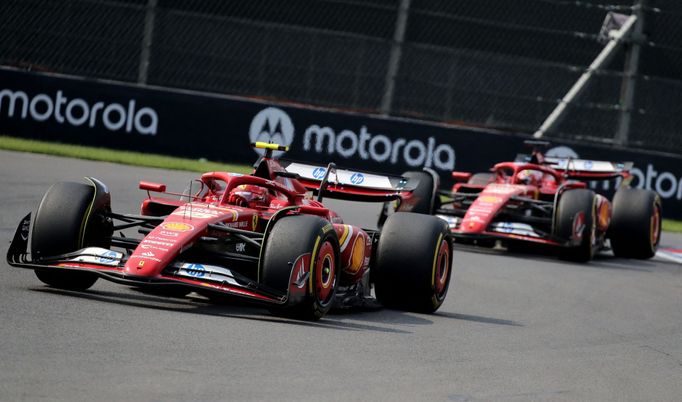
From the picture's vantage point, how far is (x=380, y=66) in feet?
63.7

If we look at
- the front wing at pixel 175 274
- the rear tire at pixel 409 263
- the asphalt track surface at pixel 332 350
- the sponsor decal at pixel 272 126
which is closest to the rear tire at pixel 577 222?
the asphalt track surface at pixel 332 350

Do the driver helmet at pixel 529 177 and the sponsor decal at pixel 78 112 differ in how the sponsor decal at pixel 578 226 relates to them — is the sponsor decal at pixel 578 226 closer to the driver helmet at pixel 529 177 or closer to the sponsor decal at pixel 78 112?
the driver helmet at pixel 529 177

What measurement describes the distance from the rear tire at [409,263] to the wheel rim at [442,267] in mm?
41

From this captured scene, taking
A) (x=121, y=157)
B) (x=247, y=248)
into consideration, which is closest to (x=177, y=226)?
(x=247, y=248)

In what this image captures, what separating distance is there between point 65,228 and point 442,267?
2.73 meters

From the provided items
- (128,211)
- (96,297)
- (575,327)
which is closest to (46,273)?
(96,297)

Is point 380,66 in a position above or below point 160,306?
above

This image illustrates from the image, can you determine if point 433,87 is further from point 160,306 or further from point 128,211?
point 160,306

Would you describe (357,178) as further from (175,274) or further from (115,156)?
(115,156)

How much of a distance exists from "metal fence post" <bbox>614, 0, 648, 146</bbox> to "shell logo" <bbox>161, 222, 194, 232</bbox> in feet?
44.2

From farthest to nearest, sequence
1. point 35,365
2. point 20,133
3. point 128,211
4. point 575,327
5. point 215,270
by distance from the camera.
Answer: point 20,133 < point 128,211 < point 575,327 < point 215,270 < point 35,365

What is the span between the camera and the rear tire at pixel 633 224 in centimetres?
1451

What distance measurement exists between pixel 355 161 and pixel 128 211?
6800mm

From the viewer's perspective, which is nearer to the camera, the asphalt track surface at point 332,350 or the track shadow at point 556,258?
the asphalt track surface at point 332,350
